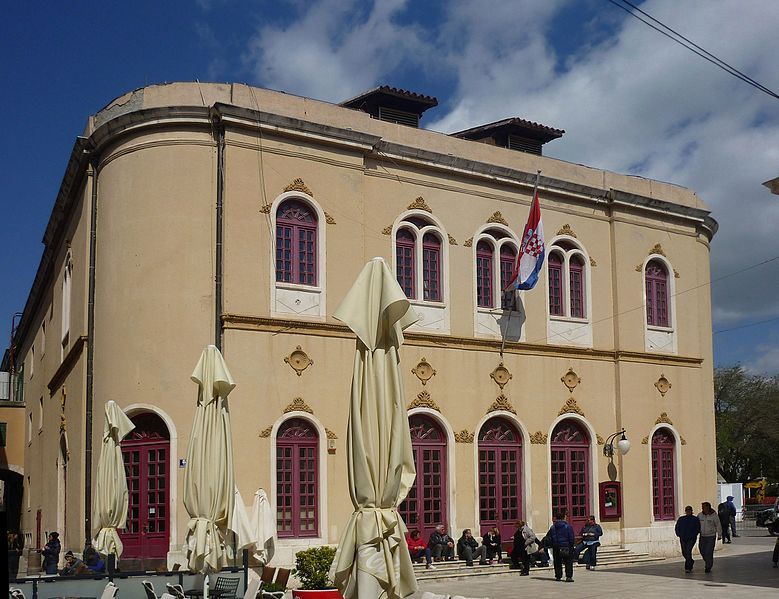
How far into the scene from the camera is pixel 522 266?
2320 centimetres

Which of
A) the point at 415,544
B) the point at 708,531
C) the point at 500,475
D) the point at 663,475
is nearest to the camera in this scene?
the point at 708,531

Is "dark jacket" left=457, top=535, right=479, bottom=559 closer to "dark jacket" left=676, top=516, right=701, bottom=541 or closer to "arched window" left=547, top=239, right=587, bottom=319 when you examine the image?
"dark jacket" left=676, top=516, right=701, bottom=541

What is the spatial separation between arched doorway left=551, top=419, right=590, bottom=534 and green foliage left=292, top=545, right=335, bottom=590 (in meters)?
9.18

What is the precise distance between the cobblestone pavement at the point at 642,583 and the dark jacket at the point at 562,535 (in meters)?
0.75

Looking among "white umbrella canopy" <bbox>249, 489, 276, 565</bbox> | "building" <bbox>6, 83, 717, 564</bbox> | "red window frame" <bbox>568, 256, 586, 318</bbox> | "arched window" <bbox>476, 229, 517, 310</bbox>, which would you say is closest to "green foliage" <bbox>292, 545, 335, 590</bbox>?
"white umbrella canopy" <bbox>249, 489, 276, 565</bbox>

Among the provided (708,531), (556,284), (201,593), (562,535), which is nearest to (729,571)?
(708,531)

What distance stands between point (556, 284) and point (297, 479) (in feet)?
28.8

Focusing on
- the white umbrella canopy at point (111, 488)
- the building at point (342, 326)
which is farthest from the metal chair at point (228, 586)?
the building at point (342, 326)

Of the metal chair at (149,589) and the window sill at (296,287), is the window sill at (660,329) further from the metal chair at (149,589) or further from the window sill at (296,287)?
the metal chair at (149,589)

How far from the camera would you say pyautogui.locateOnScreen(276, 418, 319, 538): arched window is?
1992 cm

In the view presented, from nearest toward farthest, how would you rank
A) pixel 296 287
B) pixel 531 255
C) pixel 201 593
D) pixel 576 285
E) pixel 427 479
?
pixel 201 593
pixel 296 287
pixel 427 479
pixel 531 255
pixel 576 285

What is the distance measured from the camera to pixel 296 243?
818 inches

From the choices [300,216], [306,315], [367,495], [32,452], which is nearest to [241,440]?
[306,315]

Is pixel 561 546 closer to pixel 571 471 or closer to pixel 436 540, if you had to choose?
pixel 436 540
